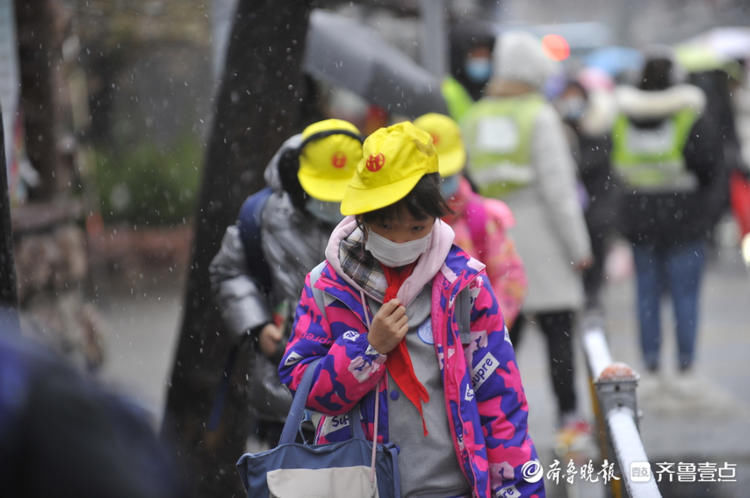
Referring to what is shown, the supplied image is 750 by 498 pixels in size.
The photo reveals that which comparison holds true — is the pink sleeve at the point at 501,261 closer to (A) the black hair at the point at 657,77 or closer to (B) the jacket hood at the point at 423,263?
(B) the jacket hood at the point at 423,263

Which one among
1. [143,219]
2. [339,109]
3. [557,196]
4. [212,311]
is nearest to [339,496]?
[212,311]

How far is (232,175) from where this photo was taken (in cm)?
509

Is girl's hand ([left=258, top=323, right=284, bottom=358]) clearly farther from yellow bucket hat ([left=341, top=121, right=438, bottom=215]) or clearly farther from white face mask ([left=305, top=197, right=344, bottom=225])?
yellow bucket hat ([left=341, top=121, right=438, bottom=215])

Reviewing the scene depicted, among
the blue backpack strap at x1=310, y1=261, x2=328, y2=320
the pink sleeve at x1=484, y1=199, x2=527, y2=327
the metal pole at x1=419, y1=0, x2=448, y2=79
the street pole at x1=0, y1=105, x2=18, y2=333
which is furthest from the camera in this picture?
the metal pole at x1=419, y1=0, x2=448, y2=79

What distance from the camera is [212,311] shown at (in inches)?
200

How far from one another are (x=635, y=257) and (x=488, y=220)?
317 cm

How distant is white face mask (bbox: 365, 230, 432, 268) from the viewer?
2.95 meters

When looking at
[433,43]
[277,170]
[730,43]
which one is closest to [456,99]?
[433,43]

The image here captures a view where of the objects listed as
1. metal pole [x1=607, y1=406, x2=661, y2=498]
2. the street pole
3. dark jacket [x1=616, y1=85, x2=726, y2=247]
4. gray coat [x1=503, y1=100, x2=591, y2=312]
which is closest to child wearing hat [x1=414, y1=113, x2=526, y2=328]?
metal pole [x1=607, y1=406, x2=661, y2=498]

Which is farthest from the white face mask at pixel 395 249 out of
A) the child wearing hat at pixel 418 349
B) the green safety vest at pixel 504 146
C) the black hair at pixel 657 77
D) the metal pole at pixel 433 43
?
the metal pole at pixel 433 43

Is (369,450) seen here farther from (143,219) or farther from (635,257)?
(143,219)

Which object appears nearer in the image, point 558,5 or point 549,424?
point 549,424

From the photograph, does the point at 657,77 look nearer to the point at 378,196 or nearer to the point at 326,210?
the point at 326,210

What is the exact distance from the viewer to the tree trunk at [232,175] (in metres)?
5.04
